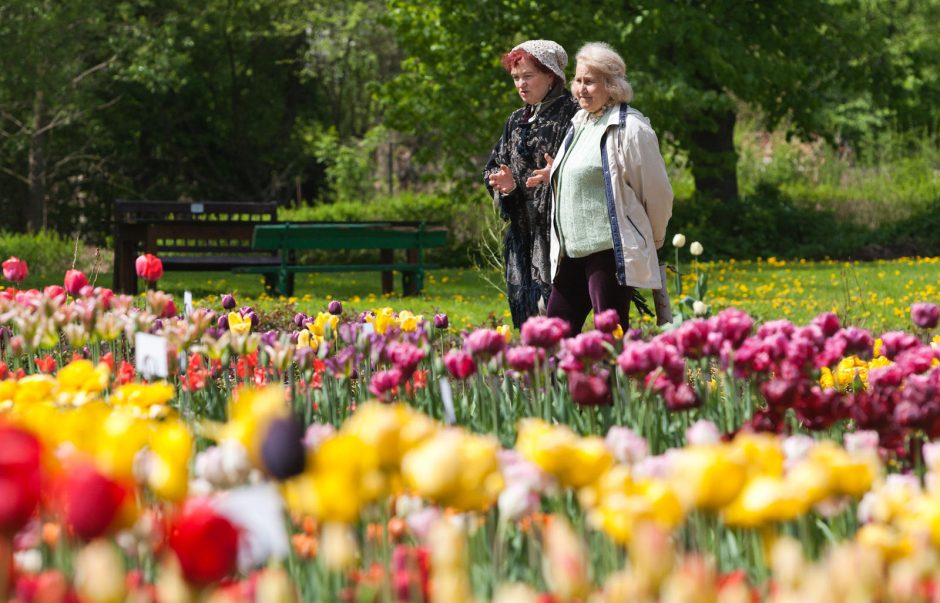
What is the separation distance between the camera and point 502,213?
18.8 feet

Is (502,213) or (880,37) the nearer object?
(502,213)

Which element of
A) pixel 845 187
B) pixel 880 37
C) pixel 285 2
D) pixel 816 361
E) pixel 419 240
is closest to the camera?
pixel 816 361

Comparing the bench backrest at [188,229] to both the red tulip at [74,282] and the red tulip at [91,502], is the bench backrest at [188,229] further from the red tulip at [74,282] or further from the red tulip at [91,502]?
the red tulip at [91,502]

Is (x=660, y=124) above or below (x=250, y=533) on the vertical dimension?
above

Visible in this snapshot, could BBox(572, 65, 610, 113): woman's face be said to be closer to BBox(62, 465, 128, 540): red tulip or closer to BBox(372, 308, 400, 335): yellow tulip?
BBox(372, 308, 400, 335): yellow tulip

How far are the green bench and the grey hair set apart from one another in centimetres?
804

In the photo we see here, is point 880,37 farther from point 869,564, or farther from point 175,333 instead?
point 869,564

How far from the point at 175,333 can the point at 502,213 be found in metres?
2.32

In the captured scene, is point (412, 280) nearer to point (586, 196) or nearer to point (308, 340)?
point (586, 196)

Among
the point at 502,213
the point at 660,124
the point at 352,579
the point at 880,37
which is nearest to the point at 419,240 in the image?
the point at 660,124

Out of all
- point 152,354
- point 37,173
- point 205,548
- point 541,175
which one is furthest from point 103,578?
point 37,173

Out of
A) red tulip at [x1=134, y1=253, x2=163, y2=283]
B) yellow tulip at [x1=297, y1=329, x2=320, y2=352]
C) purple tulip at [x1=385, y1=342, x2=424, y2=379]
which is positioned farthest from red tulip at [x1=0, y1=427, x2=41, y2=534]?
red tulip at [x1=134, y1=253, x2=163, y2=283]

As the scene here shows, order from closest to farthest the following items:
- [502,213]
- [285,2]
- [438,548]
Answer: [438,548] < [502,213] < [285,2]

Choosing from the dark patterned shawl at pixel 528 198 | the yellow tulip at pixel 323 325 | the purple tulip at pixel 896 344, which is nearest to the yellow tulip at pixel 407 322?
the yellow tulip at pixel 323 325
